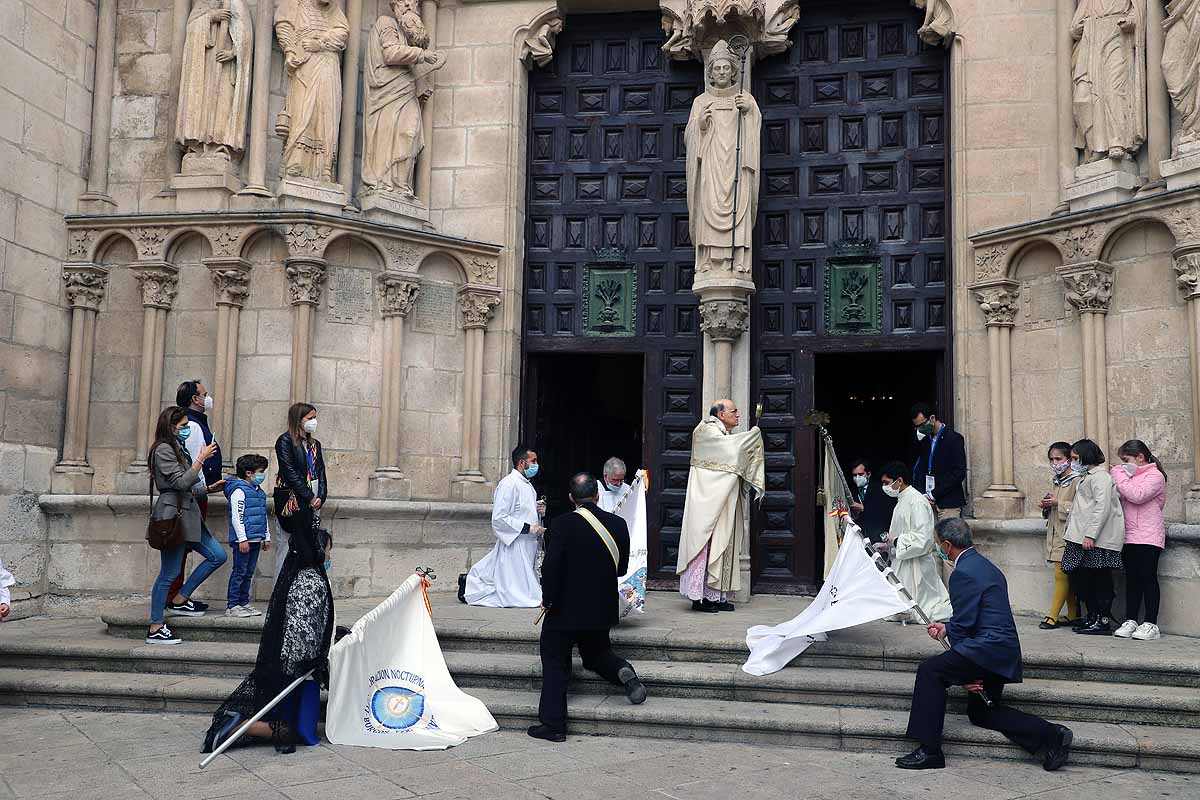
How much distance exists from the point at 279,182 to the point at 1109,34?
883 centimetres

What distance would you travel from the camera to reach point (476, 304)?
11906mm

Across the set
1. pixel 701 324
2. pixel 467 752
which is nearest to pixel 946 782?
pixel 467 752

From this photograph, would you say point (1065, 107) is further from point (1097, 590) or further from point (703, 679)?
point (703, 679)

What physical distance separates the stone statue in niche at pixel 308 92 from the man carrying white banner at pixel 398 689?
6.07 meters

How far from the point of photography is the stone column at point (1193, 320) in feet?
30.0

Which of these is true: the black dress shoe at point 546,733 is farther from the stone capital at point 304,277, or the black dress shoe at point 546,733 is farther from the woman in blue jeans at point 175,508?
the stone capital at point 304,277

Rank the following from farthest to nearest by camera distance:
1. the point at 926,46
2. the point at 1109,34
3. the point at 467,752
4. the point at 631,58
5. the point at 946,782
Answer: the point at 631,58, the point at 926,46, the point at 1109,34, the point at 467,752, the point at 946,782

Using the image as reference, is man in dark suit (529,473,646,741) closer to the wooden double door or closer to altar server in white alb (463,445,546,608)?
altar server in white alb (463,445,546,608)

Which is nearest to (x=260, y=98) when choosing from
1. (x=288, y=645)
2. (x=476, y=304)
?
(x=476, y=304)

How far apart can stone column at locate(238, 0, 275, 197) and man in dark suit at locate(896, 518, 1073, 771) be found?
330 inches

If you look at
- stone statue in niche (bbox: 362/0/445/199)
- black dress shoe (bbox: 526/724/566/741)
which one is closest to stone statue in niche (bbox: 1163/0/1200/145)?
stone statue in niche (bbox: 362/0/445/199)

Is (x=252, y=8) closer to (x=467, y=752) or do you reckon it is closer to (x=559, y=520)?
(x=559, y=520)

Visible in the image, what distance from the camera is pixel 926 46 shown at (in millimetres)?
11914

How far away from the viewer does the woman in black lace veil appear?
21.2ft
